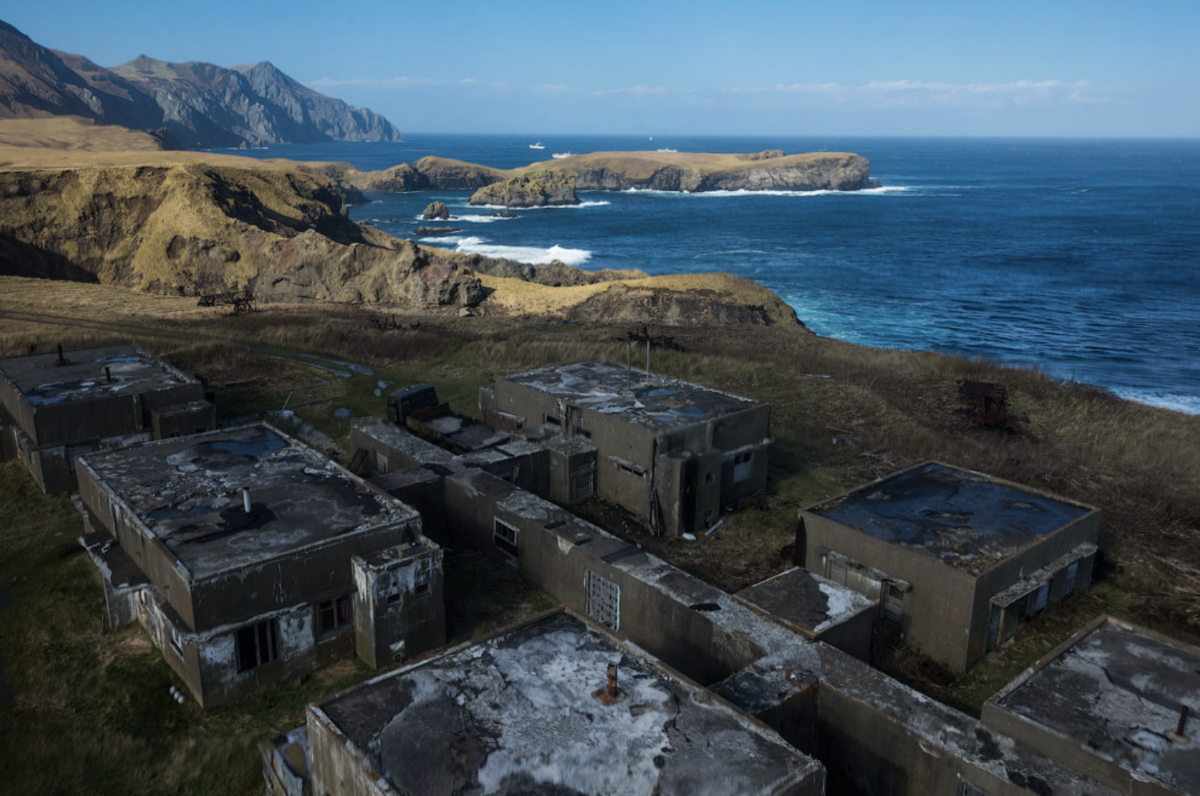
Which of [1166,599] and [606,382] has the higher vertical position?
[606,382]

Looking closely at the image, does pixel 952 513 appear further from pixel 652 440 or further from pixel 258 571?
pixel 258 571

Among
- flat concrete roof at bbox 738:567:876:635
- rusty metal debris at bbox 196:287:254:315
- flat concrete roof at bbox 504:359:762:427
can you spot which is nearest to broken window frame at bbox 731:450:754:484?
flat concrete roof at bbox 504:359:762:427

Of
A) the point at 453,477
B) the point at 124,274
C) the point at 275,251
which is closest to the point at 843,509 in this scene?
the point at 453,477

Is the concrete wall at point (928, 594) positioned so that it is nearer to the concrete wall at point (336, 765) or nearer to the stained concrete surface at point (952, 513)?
the stained concrete surface at point (952, 513)

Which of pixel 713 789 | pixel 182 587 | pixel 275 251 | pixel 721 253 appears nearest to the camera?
pixel 713 789

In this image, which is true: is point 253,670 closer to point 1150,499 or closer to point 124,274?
point 1150,499

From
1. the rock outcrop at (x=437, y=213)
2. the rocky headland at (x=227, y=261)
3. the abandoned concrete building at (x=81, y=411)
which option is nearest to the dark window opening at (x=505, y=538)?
the abandoned concrete building at (x=81, y=411)
